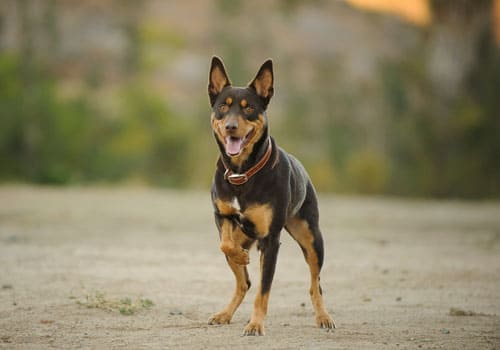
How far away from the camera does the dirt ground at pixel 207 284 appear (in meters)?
7.49

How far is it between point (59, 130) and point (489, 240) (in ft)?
63.5

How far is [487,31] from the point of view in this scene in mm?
35406

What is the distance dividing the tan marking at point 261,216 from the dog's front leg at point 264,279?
0.33ft

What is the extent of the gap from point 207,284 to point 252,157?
2.98 m

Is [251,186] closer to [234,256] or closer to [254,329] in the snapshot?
[234,256]

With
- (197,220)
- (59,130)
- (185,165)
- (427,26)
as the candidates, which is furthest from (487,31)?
(197,220)

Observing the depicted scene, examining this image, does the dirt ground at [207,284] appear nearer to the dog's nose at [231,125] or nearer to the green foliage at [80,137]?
the dog's nose at [231,125]

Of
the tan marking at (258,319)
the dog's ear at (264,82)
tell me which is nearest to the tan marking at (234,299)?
the tan marking at (258,319)

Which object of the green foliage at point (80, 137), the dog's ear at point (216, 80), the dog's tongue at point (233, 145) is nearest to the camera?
the dog's tongue at point (233, 145)

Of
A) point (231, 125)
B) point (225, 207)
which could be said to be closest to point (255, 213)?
point (225, 207)

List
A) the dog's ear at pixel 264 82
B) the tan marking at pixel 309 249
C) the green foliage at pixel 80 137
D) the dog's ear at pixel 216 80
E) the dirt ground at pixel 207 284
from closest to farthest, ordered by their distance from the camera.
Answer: the dirt ground at pixel 207 284 → the dog's ear at pixel 264 82 → the dog's ear at pixel 216 80 → the tan marking at pixel 309 249 → the green foliage at pixel 80 137

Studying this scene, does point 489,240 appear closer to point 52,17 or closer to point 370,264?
point 370,264

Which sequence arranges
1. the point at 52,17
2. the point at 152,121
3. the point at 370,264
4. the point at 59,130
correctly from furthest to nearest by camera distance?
the point at 52,17 → the point at 152,121 → the point at 59,130 → the point at 370,264

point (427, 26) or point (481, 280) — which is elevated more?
point (427, 26)
